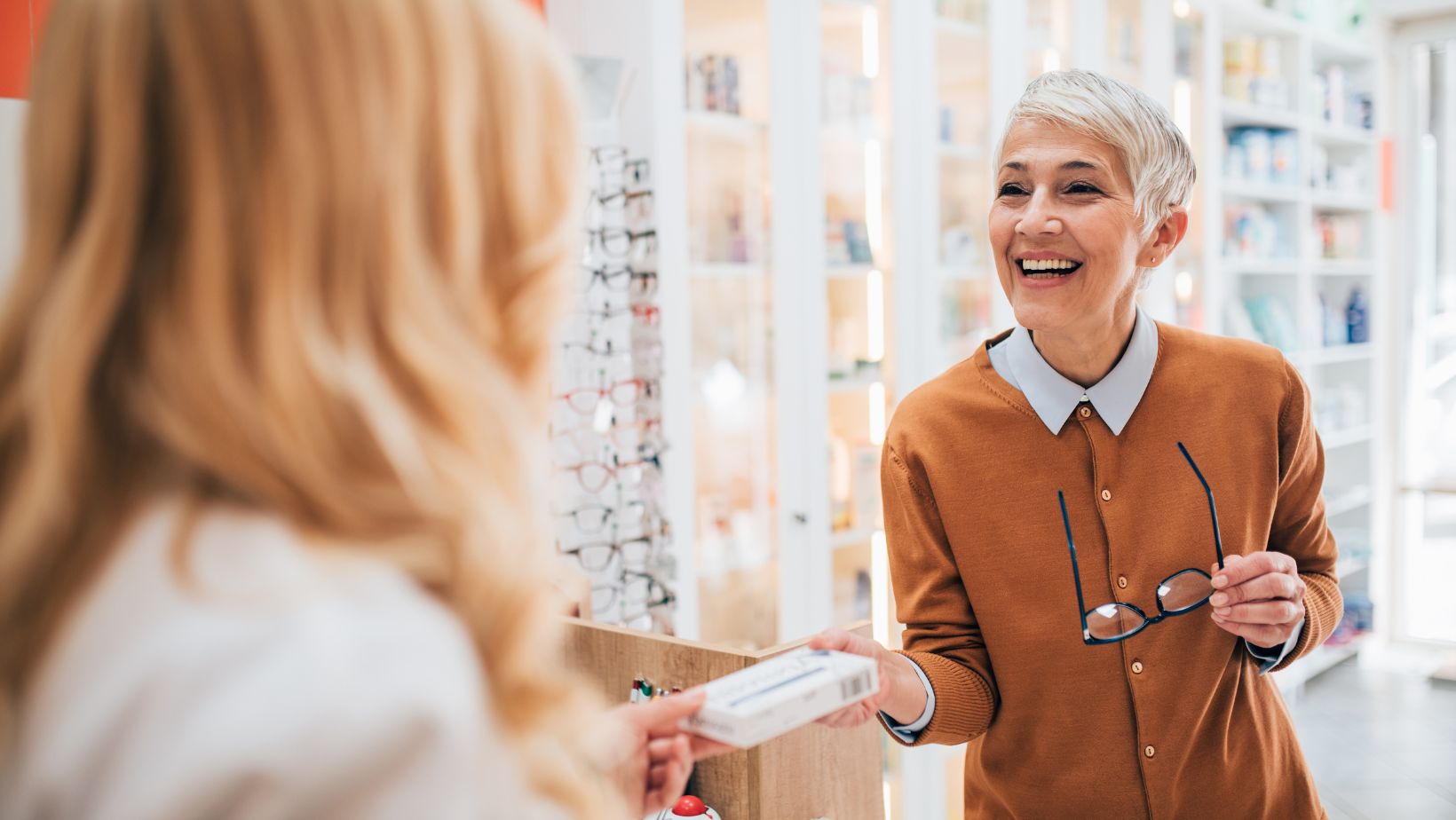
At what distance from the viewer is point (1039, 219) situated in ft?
5.16

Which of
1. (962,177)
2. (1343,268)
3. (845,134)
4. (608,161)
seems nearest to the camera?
(608,161)

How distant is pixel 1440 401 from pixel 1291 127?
1.84 m

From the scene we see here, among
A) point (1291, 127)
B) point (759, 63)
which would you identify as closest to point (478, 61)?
point (759, 63)

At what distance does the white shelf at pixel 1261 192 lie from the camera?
4858 mm

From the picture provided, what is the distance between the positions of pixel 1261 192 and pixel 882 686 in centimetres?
443

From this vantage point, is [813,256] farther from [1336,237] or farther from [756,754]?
[1336,237]

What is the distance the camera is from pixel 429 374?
629 mm

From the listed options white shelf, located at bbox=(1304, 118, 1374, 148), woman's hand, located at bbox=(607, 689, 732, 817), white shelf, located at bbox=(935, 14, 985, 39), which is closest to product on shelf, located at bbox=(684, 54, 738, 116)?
white shelf, located at bbox=(935, 14, 985, 39)

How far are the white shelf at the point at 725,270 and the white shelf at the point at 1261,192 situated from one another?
272cm

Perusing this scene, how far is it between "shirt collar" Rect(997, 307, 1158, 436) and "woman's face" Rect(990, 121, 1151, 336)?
0.20ft

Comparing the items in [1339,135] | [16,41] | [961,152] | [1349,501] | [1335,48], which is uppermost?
[1335,48]

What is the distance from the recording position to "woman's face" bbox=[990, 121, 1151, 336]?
1.56 meters

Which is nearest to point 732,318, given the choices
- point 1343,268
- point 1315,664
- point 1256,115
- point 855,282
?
point 855,282

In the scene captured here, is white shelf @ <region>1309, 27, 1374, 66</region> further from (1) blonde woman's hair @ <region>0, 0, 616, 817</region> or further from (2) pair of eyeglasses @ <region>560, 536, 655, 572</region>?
(1) blonde woman's hair @ <region>0, 0, 616, 817</region>
